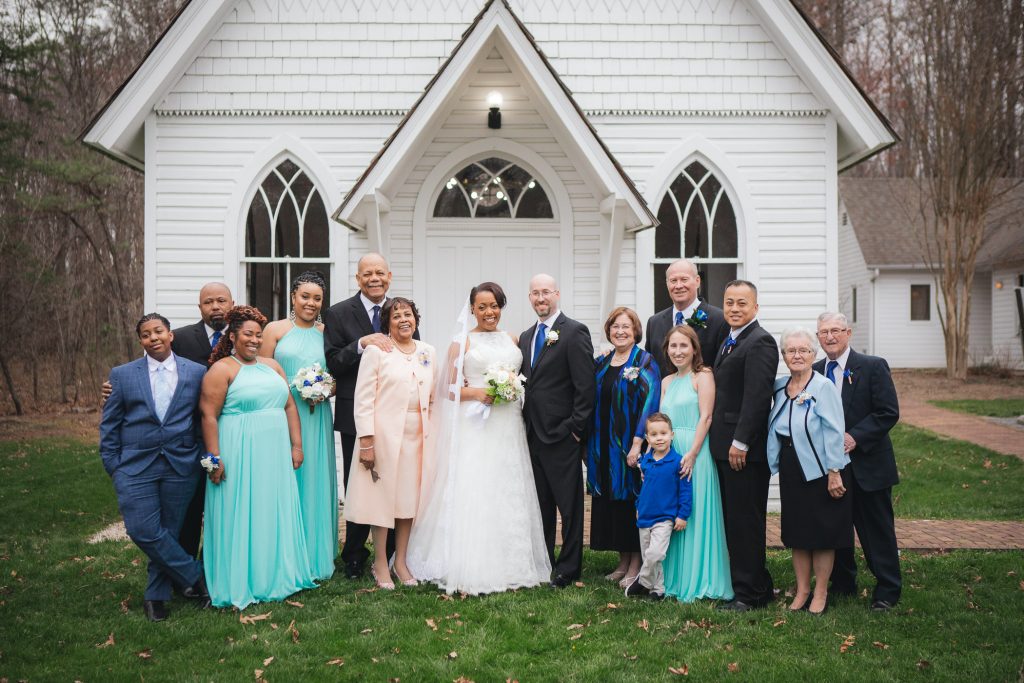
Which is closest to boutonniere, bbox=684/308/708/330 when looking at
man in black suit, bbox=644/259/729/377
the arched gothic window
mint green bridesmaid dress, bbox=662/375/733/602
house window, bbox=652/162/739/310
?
man in black suit, bbox=644/259/729/377

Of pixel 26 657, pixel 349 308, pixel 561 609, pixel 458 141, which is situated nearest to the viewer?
pixel 26 657

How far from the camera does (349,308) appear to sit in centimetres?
615

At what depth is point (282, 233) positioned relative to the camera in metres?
9.20

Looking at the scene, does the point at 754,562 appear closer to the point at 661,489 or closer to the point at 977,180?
the point at 661,489

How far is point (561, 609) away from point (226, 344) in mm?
2884

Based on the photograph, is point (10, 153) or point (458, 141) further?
point (10, 153)

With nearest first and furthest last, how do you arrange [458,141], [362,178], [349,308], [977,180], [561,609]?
[561,609], [349,308], [362,178], [458,141], [977,180]

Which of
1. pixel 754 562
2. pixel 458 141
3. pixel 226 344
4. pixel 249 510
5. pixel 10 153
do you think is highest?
pixel 10 153

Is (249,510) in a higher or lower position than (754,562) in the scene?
higher

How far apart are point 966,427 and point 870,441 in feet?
35.2

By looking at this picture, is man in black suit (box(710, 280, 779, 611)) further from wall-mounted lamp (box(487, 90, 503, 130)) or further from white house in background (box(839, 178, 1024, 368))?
white house in background (box(839, 178, 1024, 368))

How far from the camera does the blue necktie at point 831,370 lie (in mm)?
5453

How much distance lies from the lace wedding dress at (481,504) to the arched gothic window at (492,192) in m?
3.68

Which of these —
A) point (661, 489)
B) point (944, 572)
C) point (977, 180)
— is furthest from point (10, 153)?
point (977, 180)
